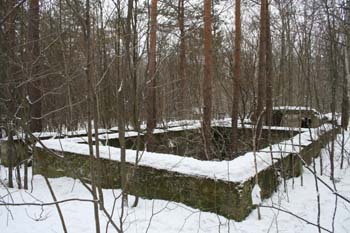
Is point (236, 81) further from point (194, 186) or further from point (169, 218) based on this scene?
point (169, 218)

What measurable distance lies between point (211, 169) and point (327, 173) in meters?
2.86

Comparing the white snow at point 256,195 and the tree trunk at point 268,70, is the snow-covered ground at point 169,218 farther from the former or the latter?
the tree trunk at point 268,70

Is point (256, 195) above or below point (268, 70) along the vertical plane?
below

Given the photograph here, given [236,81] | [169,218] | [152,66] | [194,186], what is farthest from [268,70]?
[169,218]

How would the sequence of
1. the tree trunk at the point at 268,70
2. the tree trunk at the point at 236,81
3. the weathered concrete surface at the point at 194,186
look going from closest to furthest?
1. the weathered concrete surface at the point at 194,186
2. the tree trunk at the point at 236,81
3. the tree trunk at the point at 268,70

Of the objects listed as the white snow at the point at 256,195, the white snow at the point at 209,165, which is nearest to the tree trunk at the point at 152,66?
the white snow at the point at 209,165

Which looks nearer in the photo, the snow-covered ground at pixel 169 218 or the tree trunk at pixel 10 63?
the tree trunk at pixel 10 63

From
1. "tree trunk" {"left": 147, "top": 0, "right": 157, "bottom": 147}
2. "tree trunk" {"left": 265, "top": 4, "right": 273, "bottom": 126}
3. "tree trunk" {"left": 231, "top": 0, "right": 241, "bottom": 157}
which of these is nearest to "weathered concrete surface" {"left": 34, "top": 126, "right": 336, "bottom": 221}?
"tree trunk" {"left": 147, "top": 0, "right": 157, "bottom": 147}

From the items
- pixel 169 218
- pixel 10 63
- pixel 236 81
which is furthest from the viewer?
pixel 236 81

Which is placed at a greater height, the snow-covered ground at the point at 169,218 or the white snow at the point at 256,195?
the white snow at the point at 256,195

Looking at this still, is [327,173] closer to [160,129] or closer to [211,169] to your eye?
[211,169]

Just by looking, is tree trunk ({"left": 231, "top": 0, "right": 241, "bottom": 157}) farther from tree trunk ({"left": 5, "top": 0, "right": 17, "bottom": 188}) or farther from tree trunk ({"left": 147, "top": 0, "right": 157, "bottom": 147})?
tree trunk ({"left": 5, "top": 0, "right": 17, "bottom": 188})

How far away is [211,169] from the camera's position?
11.4 ft

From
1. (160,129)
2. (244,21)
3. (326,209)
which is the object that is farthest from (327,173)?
(244,21)
